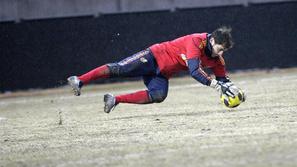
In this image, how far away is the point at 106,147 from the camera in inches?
318

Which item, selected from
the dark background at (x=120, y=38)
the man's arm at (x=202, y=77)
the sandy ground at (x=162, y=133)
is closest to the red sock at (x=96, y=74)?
the sandy ground at (x=162, y=133)

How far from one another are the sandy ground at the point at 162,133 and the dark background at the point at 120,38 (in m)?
6.20

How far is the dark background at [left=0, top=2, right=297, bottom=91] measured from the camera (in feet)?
72.3

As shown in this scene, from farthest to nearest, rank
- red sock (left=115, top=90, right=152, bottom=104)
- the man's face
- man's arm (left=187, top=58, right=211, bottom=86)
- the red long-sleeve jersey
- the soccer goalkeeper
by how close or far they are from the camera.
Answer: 1. red sock (left=115, top=90, right=152, bottom=104)
2. the soccer goalkeeper
3. the red long-sleeve jersey
4. the man's face
5. man's arm (left=187, top=58, right=211, bottom=86)

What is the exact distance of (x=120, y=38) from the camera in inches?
894

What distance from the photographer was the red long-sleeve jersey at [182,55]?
1016 cm

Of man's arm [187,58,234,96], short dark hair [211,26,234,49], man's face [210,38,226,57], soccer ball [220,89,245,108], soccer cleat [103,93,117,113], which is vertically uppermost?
short dark hair [211,26,234,49]

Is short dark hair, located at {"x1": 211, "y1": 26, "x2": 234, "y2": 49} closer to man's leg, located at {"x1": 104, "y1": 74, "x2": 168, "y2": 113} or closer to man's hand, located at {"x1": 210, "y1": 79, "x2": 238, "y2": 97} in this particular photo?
man's hand, located at {"x1": 210, "y1": 79, "x2": 238, "y2": 97}

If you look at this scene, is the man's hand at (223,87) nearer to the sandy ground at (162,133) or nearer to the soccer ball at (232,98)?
the soccer ball at (232,98)

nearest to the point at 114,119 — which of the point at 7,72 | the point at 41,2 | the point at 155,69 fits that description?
the point at 155,69

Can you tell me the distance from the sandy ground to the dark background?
6197 mm

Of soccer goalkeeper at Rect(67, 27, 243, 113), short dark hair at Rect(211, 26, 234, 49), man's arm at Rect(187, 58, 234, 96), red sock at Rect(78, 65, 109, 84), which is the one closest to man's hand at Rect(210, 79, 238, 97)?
man's arm at Rect(187, 58, 234, 96)

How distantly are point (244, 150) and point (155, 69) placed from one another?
12.8 ft

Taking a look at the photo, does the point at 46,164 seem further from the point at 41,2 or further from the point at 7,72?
the point at 41,2
